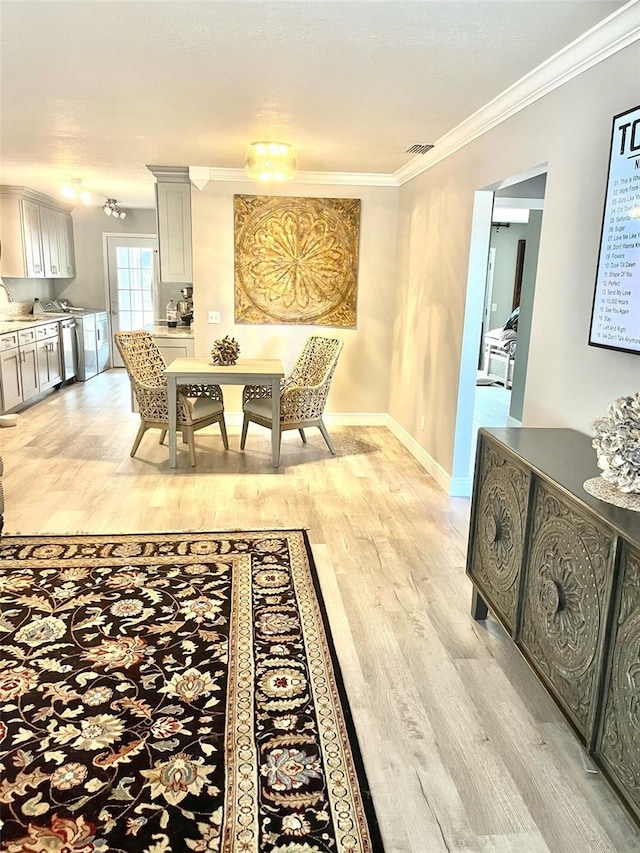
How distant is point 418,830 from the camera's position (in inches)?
66.0

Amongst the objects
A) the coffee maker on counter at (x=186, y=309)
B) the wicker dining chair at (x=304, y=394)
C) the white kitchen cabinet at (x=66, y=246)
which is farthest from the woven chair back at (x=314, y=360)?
the white kitchen cabinet at (x=66, y=246)

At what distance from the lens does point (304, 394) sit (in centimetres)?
496

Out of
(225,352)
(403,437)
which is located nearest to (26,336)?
(225,352)

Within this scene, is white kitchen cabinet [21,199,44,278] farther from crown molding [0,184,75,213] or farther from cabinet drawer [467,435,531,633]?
cabinet drawer [467,435,531,633]

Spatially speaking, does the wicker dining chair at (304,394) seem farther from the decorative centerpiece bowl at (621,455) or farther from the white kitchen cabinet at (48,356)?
the decorative centerpiece bowl at (621,455)

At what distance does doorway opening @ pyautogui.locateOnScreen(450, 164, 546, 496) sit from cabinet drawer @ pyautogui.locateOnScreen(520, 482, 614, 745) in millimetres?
1953

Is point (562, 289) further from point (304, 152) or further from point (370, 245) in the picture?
point (370, 245)

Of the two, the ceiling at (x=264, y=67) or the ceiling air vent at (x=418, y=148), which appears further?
the ceiling air vent at (x=418, y=148)

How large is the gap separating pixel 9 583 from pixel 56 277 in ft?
21.2

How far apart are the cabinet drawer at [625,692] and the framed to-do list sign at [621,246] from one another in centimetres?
99

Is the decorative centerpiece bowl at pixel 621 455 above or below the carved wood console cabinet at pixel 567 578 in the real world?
above

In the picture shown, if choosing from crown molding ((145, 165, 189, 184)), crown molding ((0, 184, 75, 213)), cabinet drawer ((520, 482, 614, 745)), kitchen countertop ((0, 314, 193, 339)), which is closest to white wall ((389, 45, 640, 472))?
cabinet drawer ((520, 482, 614, 745))

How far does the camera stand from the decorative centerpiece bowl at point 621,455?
179 centimetres

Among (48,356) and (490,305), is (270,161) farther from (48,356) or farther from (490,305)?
(490,305)
